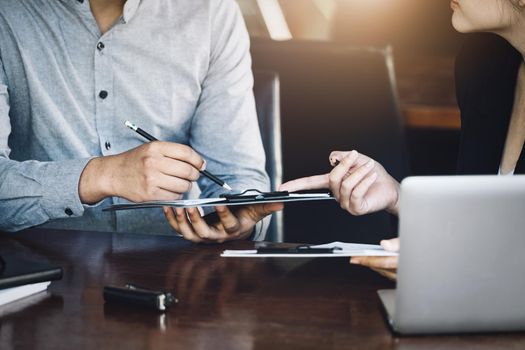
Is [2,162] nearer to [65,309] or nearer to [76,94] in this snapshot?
[76,94]

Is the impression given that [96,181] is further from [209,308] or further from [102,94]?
[209,308]

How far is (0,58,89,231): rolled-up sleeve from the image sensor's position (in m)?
1.40

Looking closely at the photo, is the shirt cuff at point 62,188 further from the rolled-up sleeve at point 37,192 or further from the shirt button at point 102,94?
the shirt button at point 102,94

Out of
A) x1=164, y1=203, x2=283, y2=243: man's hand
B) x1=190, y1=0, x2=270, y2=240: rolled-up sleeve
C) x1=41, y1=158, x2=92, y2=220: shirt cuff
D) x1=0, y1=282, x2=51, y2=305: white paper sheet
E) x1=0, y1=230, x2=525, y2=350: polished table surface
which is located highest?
x1=190, y1=0, x2=270, y2=240: rolled-up sleeve

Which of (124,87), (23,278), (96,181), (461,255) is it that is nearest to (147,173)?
(96,181)

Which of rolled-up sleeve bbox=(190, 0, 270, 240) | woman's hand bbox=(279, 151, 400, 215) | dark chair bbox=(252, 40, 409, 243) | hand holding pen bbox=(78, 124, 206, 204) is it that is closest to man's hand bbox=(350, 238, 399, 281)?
woman's hand bbox=(279, 151, 400, 215)

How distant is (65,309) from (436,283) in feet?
1.50

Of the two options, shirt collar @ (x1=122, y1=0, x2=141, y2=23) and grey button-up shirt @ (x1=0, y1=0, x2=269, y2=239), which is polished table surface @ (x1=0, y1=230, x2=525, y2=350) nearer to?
grey button-up shirt @ (x1=0, y1=0, x2=269, y2=239)

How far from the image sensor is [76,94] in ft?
5.61

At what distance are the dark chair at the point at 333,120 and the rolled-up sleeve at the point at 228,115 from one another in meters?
0.51

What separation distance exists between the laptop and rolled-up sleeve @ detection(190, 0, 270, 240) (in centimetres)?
96

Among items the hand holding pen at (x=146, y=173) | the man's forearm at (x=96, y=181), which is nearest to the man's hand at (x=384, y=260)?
the hand holding pen at (x=146, y=173)

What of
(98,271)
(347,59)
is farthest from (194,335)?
(347,59)

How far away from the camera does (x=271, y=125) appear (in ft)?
5.93
